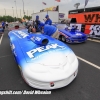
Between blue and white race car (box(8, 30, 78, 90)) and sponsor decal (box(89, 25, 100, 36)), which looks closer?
blue and white race car (box(8, 30, 78, 90))

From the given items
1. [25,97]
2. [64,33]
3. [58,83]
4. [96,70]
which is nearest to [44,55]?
[58,83]

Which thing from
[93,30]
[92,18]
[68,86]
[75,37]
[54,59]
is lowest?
[68,86]

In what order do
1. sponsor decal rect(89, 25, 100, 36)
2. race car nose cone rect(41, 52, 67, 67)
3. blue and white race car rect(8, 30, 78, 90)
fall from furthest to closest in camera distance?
sponsor decal rect(89, 25, 100, 36), race car nose cone rect(41, 52, 67, 67), blue and white race car rect(8, 30, 78, 90)

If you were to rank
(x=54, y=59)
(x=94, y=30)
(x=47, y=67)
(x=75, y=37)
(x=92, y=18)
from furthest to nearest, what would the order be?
1. (x=92, y=18)
2. (x=94, y=30)
3. (x=75, y=37)
4. (x=54, y=59)
5. (x=47, y=67)

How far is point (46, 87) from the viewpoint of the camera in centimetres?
262

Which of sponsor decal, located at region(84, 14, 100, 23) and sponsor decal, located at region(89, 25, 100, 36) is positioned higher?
sponsor decal, located at region(84, 14, 100, 23)

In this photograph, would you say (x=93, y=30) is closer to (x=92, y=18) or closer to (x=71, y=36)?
(x=92, y=18)

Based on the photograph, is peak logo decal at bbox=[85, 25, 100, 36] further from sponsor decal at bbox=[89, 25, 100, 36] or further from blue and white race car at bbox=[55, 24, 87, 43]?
blue and white race car at bbox=[55, 24, 87, 43]

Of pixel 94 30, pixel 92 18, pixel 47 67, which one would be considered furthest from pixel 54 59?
pixel 92 18

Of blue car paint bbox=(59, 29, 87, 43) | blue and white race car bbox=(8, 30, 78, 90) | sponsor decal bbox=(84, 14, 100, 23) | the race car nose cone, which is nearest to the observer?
blue and white race car bbox=(8, 30, 78, 90)

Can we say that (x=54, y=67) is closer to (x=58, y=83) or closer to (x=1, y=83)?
Result: (x=58, y=83)

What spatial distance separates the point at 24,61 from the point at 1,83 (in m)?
0.92

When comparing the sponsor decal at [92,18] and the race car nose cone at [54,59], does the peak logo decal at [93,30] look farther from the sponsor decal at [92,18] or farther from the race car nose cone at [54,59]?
the race car nose cone at [54,59]

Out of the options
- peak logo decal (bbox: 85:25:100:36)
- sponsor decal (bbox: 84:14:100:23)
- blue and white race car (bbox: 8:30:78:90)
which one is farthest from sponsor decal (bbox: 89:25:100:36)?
blue and white race car (bbox: 8:30:78:90)
